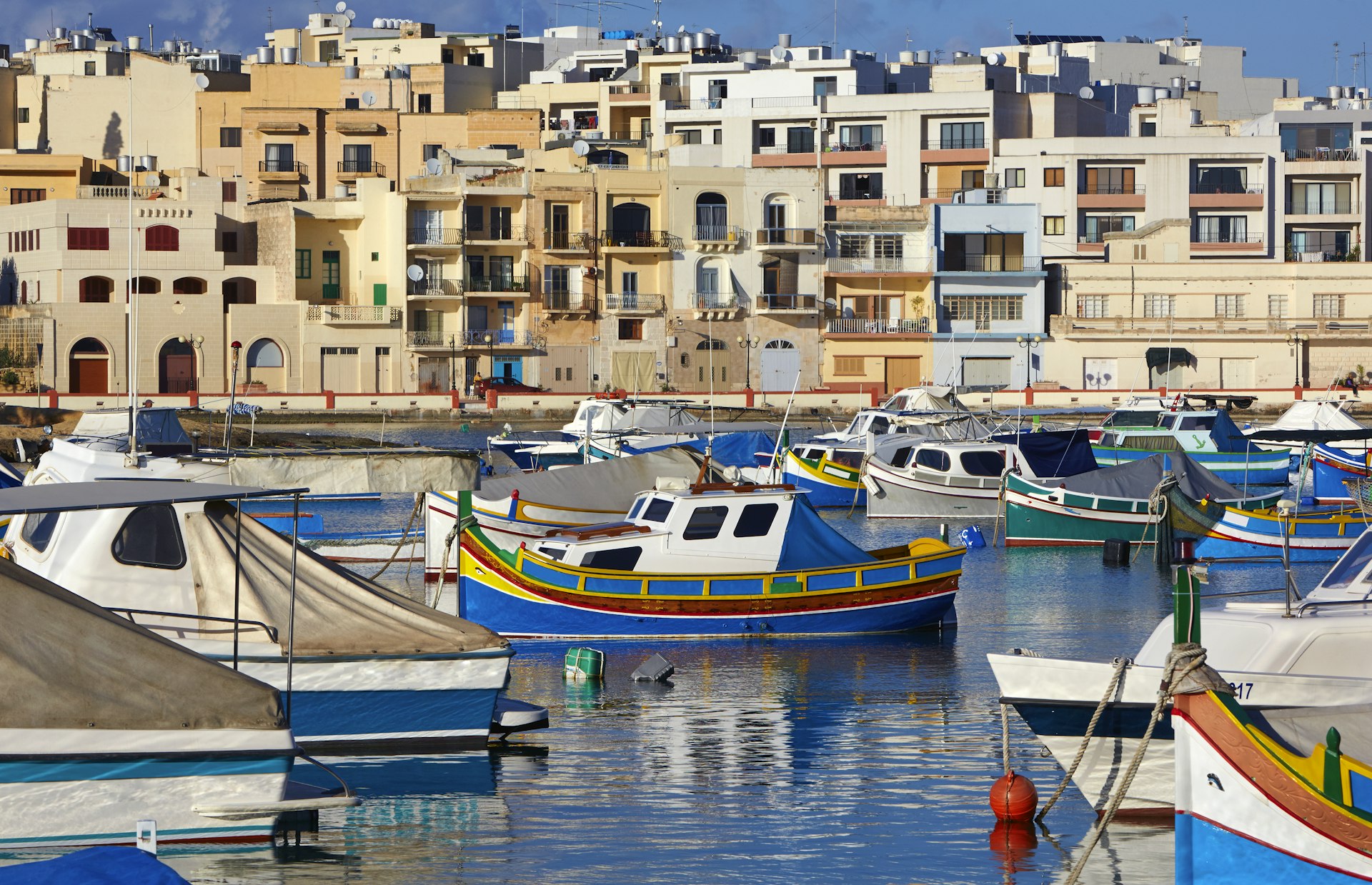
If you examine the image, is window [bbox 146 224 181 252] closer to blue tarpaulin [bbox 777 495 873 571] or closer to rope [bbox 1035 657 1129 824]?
blue tarpaulin [bbox 777 495 873 571]

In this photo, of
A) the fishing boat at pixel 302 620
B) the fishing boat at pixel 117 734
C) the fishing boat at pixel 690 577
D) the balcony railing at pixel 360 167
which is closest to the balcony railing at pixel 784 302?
the balcony railing at pixel 360 167

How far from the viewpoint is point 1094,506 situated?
37.8 metres

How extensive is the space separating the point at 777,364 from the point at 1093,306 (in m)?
14.2

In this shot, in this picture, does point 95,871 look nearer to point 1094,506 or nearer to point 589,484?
point 589,484

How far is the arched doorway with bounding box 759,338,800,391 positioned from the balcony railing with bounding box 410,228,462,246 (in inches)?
554

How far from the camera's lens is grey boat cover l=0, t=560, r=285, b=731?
1251cm

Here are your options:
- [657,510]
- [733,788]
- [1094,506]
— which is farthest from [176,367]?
[733,788]

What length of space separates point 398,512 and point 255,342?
3667 centimetres

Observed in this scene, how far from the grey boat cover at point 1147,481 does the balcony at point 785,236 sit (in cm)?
4394

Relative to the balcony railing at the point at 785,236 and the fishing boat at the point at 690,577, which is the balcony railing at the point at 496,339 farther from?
the fishing boat at the point at 690,577

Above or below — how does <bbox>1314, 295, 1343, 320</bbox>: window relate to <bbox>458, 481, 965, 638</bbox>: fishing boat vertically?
above

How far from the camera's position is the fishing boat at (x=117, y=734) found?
1254cm

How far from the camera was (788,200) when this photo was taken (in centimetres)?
8294

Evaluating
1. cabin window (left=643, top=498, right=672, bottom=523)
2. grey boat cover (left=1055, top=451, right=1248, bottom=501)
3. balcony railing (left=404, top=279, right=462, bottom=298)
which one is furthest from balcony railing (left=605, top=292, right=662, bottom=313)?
cabin window (left=643, top=498, right=672, bottom=523)
